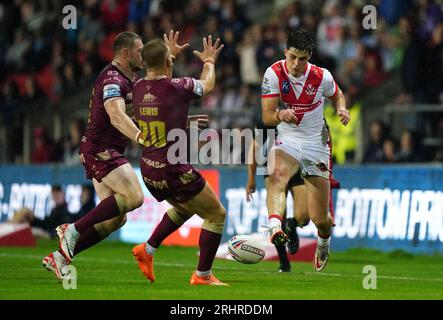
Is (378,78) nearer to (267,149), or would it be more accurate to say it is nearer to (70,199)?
(70,199)

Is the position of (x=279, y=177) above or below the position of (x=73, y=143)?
above

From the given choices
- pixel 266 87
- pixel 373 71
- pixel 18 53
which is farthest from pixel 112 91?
pixel 18 53

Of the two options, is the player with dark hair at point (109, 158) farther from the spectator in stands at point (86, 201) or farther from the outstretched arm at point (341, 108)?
the spectator in stands at point (86, 201)

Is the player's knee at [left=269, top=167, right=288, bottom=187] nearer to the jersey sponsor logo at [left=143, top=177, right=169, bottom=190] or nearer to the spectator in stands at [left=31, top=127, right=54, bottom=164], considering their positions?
the jersey sponsor logo at [left=143, top=177, right=169, bottom=190]

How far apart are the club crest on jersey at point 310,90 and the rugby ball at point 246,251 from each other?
1.99m

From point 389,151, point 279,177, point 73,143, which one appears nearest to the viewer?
point 279,177

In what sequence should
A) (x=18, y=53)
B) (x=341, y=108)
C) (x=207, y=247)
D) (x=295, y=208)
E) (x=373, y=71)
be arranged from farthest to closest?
(x=18, y=53), (x=373, y=71), (x=295, y=208), (x=341, y=108), (x=207, y=247)

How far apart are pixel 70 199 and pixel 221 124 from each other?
3188 mm

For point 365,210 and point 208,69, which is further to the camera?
point 365,210

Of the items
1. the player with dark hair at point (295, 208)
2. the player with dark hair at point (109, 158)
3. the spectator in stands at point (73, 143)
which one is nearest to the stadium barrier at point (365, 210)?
the spectator in stands at point (73, 143)

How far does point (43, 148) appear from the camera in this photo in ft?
83.0

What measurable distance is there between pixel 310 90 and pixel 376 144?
23.5 feet

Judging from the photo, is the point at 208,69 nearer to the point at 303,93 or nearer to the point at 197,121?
the point at 197,121
